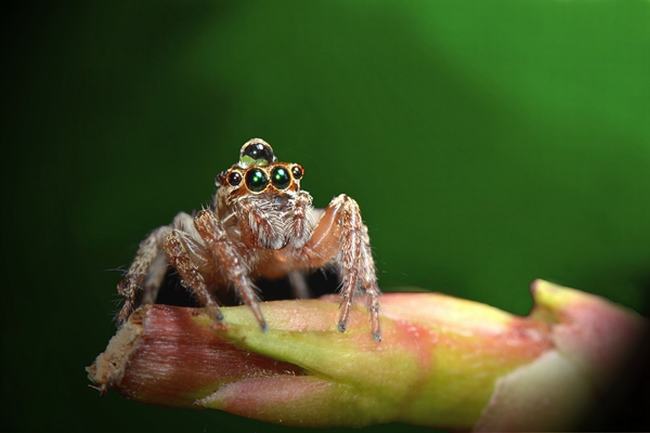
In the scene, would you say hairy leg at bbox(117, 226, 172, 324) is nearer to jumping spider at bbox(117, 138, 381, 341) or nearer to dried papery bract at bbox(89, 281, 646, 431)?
jumping spider at bbox(117, 138, 381, 341)

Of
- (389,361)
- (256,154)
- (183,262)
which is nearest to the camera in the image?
(389,361)

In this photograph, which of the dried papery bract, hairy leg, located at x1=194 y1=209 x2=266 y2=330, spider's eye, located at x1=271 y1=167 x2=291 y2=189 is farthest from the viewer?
spider's eye, located at x1=271 y1=167 x2=291 y2=189

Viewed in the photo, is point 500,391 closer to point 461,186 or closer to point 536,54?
point 461,186

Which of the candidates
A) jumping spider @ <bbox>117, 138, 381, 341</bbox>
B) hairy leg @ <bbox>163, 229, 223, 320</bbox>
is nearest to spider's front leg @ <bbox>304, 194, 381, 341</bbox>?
jumping spider @ <bbox>117, 138, 381, 341</bbox>

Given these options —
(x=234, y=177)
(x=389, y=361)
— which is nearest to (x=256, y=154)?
(x=234, y=177)

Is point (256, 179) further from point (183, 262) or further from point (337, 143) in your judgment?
point (337, 143)

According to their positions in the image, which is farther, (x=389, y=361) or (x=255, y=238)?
(x=255, y=238)
